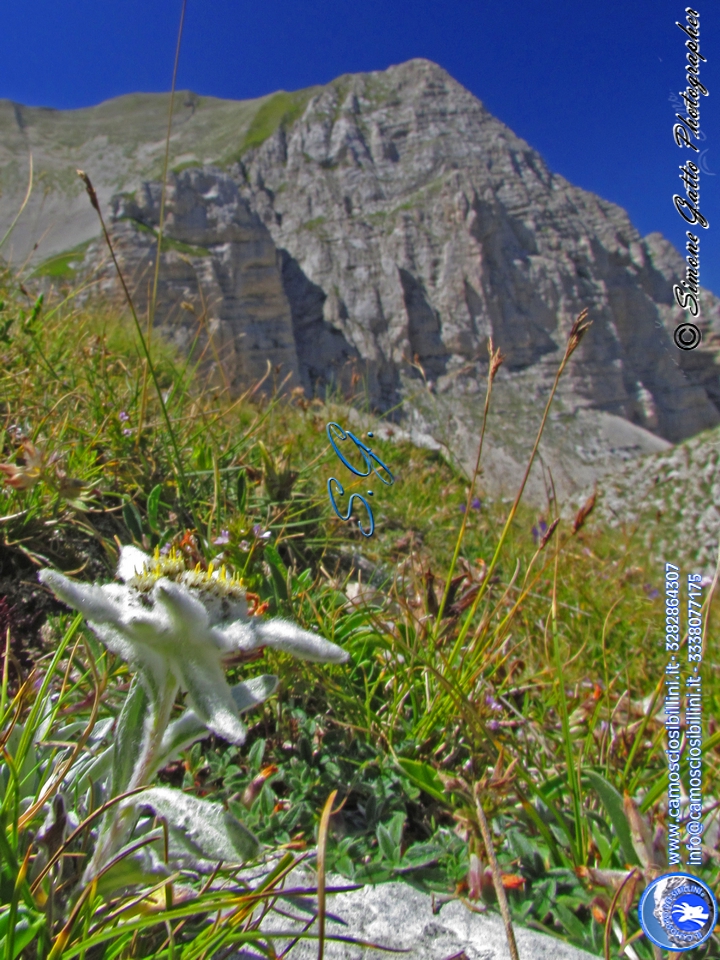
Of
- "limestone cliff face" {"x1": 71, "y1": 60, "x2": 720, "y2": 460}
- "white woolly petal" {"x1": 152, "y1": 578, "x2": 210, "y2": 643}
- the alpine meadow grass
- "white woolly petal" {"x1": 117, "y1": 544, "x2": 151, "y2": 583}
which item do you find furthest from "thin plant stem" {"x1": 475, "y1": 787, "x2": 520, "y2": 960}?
"limestone cliff face" {"x1": 71, "y1": 60, "x2": 720, "y2": 460}

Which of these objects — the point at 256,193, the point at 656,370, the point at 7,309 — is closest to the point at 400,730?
the point at 7,309

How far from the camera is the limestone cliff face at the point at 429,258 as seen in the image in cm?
4250

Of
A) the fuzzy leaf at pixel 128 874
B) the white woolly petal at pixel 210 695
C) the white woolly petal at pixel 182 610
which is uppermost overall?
the white woolly petal at pixel 182 610

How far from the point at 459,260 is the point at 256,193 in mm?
19387

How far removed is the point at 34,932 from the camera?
736 mm

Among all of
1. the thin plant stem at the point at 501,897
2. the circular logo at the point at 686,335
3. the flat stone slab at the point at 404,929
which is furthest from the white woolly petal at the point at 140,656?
the circular logo at the point at 686,335

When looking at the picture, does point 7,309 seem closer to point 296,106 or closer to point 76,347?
point 76,347

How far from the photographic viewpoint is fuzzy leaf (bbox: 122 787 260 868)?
822 millimetres

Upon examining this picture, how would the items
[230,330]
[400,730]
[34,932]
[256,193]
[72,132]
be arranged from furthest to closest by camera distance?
Result: 1. [256,193]
2. [230,330]
3. [72,132]
4. [400,730]
5. [34,932]

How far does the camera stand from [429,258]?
5134cm

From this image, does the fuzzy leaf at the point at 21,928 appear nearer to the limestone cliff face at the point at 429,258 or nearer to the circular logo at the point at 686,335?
the circular logo at the point at 686,335

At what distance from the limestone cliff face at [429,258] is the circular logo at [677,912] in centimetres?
4045

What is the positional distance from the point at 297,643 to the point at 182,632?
17cm

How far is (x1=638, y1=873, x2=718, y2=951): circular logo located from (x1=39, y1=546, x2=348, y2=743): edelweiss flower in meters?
0.74
